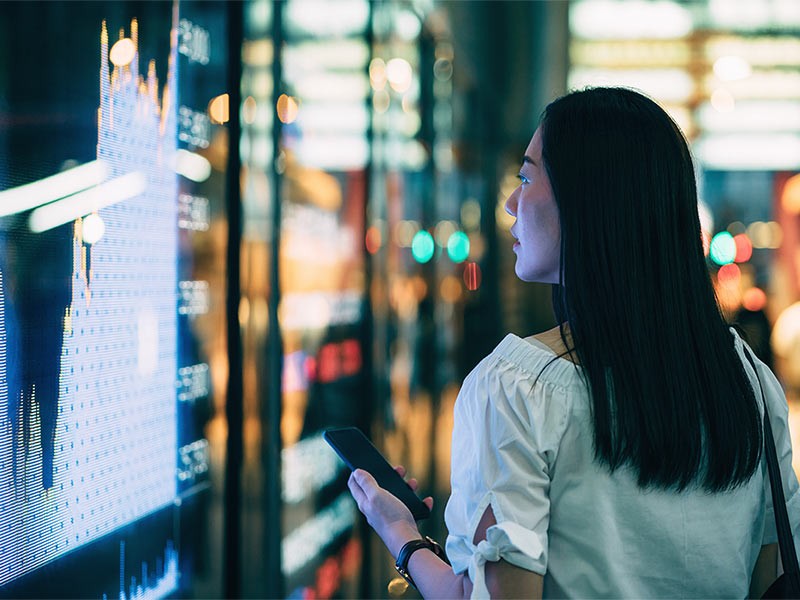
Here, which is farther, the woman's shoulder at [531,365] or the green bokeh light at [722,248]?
the green bokeh light at [722,248]

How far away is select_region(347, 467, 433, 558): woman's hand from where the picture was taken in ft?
4.42

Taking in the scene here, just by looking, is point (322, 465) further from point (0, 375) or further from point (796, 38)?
point (796, 38)

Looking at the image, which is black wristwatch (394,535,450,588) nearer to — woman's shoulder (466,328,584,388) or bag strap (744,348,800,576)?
woman's shoulder (466,328,584,388)

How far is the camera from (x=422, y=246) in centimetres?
595

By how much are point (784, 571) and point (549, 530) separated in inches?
14.0

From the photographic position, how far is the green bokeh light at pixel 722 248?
974cm

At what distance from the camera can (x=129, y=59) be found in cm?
164

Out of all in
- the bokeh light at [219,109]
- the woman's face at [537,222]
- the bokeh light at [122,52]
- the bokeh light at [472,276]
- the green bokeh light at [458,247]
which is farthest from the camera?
the bokeh light at [472,276]

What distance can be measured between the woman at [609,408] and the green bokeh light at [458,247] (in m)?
6.81

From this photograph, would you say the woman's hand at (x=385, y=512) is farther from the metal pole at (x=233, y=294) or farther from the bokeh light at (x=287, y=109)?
the bokeh light at (x=287, y=109)

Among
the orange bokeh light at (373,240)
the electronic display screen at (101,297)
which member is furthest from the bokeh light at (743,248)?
the electronic display screen at (101,297)

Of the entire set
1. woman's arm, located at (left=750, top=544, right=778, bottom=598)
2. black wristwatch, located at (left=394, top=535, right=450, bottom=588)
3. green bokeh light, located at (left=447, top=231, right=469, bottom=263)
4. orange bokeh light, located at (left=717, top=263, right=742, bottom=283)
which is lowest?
woman's arm, located at (left=750, top=544, right=778, bottom=598)

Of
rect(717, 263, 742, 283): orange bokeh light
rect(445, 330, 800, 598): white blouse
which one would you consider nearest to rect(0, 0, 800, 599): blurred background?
rect(445, 330, 800, 598): white blouse

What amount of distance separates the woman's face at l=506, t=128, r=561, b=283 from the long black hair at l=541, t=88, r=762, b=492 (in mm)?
26
